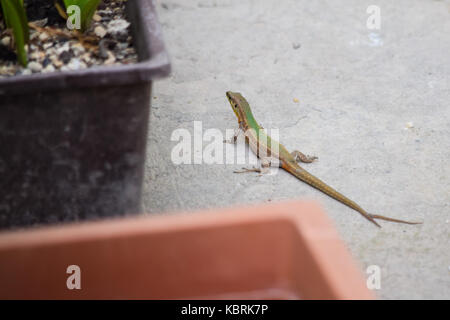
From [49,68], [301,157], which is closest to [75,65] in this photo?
[49,68]

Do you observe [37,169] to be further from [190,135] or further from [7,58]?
[190,135]

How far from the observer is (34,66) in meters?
2.13

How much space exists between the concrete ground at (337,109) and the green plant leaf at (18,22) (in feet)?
3.31

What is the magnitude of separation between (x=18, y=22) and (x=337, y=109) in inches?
83.5

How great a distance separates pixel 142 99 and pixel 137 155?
0.75ft

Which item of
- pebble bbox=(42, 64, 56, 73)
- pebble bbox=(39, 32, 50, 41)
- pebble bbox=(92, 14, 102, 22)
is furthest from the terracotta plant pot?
pebble bbox=(92, 14, 102, 22)

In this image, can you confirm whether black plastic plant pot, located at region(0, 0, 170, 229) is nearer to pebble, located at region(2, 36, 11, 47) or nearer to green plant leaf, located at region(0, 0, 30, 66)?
green plant leaf, located at region(0, 0, 30, 66)

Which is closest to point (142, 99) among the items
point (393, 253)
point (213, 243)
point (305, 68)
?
point (213, 243)

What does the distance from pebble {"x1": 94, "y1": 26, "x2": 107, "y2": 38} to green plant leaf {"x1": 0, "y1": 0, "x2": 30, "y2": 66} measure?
29 centimetres

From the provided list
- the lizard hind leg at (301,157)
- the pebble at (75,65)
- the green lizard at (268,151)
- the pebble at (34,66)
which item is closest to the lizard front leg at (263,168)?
the green lizard at (268,151)

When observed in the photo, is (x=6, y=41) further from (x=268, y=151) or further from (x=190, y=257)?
(x=268, y=151)

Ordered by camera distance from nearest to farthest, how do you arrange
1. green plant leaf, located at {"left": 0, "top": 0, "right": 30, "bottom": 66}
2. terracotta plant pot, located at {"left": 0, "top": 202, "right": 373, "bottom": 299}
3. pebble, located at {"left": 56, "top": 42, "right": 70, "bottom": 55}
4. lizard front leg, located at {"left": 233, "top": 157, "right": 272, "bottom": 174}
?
terracotta plant pot, located at {"left": 0, "top": 202, "right": 373, "bottom": 299} < green plant leaf, located at {"left": 0, "top": 0, "right": 30, "bottom": 66} < pebble, located at {"left": 56, "top": 42, "right": 70, "bottom": 55} < lizard front leg, located at {"left": 233, "top": 157, "right": 272, "bottom": 174}

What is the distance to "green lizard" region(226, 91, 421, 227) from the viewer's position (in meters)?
2.87

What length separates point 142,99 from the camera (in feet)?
6.15
